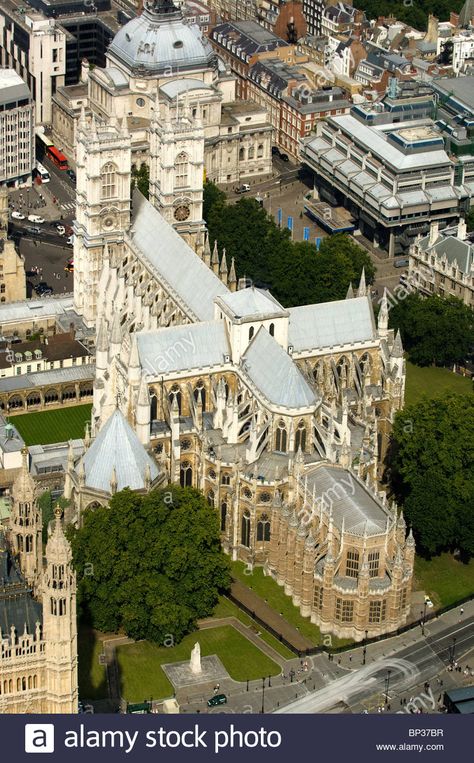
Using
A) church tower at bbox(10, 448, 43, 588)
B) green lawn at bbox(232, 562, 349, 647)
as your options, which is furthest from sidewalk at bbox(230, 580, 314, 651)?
church tower at bbox(10, 448, 43, 588)

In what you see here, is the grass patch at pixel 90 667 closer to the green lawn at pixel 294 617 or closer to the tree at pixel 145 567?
the tree at pixel 145 567

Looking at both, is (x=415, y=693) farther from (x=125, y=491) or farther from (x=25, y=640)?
(x=25, y=640)

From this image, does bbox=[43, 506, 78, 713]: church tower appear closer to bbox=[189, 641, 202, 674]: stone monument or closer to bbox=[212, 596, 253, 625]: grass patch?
bbox=[189, 641, 202, 674]: stone monument

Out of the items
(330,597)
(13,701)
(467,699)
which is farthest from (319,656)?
(13,701)

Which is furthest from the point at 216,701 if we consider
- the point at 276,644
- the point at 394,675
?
the point at 394,675

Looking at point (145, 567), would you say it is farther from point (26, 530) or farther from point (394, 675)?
point (26, 530)
